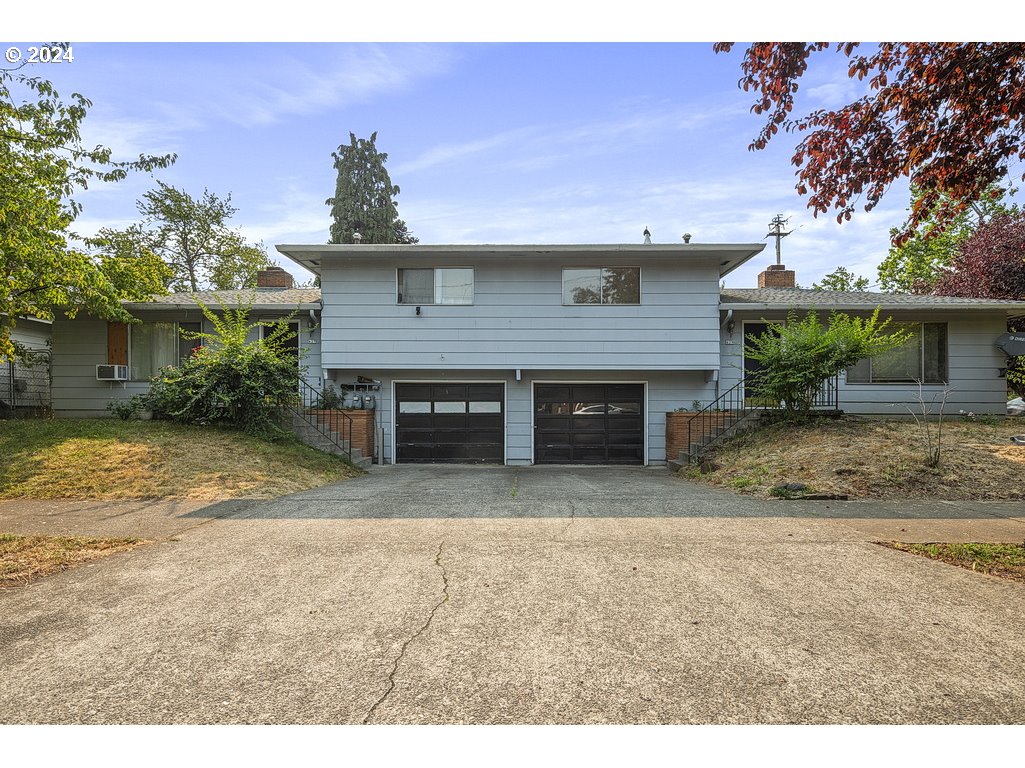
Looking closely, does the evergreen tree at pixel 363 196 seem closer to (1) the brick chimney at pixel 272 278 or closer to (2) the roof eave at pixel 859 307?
(1) the brick chimney at pixel 272 278

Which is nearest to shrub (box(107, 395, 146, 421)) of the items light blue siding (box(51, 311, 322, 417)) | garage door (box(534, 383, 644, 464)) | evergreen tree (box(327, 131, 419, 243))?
light blue siding (box(51, 311, 322, 417))

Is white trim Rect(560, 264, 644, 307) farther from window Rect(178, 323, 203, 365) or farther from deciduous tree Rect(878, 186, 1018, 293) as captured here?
deciduous tree Rect(878, 186, 1018, 293)

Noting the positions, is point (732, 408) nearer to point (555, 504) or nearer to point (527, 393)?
point (527, 393)

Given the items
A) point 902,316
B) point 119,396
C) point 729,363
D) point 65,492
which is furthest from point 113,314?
point 902,316

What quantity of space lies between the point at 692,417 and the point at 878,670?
10.9m

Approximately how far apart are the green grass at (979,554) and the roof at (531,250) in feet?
29.2

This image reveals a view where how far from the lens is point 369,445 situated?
13883 millimetres

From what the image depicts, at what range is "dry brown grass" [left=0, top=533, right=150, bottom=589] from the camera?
4559 millimetres

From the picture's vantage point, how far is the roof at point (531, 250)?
13180mm

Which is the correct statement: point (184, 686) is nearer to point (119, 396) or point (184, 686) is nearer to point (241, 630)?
point (241, 630)

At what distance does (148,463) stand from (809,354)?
38.7ft

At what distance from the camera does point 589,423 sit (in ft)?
47.9

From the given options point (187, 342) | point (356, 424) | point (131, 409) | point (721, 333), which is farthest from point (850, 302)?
point (131, 409)

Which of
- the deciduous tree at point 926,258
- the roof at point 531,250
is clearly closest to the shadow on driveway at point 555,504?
the roof at point 531,250
